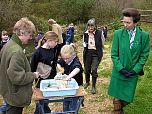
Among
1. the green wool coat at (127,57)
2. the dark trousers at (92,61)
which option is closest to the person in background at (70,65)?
the green wool coat at (127,57)

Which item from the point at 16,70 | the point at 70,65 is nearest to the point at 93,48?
the point at 70,65

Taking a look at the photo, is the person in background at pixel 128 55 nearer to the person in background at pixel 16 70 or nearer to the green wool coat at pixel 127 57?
the green wool coat at pixel 127 57

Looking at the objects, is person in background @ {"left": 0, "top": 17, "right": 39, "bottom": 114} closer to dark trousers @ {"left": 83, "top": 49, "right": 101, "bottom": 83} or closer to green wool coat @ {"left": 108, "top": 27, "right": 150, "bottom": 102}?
green wool coat @ {"left": 108, "top": 27, "right": 150, "bottom": 102}

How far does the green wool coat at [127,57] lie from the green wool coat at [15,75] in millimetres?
1491

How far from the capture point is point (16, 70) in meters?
3.72

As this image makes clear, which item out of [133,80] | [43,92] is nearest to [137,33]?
[133,80]

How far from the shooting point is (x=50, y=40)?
483cm

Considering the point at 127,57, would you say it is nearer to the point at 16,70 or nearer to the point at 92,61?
the point at 16,70

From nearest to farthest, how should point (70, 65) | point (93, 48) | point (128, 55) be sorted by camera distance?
point (128, 55), point (70, 65), point (93, 48)

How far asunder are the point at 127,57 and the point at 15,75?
1814 millimetres

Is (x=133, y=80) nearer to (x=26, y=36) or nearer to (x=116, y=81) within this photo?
(x=116, y=81)

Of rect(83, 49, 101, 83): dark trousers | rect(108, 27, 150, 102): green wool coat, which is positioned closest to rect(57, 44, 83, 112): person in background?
rect(108, 27, 150, 102): green wool coat

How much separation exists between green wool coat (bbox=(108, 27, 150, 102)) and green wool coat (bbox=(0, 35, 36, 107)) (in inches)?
58.7

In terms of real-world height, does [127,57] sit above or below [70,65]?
above
